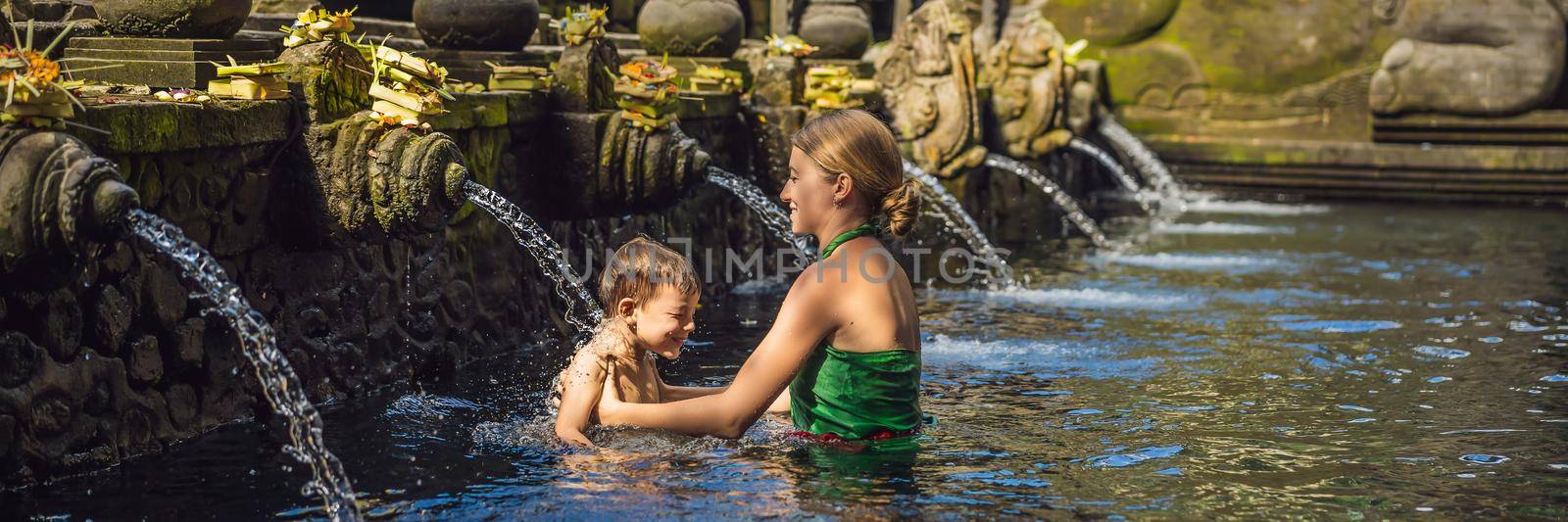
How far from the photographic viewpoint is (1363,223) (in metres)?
14.3

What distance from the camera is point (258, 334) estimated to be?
5121 millimetres

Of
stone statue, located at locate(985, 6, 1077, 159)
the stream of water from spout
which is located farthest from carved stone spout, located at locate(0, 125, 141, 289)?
the stream of water from spout

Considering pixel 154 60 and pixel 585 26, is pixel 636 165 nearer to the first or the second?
pixel 585 26

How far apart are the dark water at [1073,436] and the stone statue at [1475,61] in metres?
8.64

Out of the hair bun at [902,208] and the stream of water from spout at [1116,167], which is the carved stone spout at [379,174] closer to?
the hair bun at [902,208]

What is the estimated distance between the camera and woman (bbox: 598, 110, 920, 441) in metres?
4.23

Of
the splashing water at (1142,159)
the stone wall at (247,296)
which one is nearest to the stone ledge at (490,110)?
the stone wall at (247,296)

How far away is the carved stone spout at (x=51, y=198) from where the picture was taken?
4.02 metres

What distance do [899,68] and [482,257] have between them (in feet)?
20.9

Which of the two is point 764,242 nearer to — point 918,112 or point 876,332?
point 918,112

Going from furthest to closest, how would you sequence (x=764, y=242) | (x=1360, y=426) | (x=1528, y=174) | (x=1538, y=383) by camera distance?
1. (x=1528, y=174)
2. (x=764, y=242)
3. (x=1538, y=383)
4. (x=1360, y=426)

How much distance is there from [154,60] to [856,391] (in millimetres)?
2730

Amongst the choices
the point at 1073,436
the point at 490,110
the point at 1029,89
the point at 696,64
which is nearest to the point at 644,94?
the point at 490,110

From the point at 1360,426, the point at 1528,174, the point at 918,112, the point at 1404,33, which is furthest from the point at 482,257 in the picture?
the point at 1404,33
